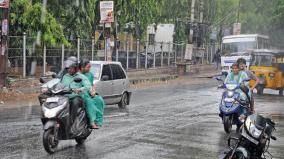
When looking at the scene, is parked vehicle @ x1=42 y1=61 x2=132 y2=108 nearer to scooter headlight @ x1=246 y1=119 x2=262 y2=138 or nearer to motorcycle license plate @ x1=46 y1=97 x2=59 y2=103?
motorcycle license plate @ x1=46 y1=97 x2=59 y2=103

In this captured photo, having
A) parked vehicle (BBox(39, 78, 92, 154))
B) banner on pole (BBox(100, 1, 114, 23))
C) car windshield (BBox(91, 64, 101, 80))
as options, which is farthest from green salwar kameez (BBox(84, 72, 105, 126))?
banner on pole (BBox(100, 1, 114, 23))

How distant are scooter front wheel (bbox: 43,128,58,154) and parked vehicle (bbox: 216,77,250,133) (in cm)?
448

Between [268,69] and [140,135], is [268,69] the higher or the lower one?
the higher one

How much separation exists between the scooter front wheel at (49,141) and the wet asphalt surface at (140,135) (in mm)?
106

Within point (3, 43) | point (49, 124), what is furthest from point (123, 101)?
point (49, 124)

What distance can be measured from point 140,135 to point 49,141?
2714 mm

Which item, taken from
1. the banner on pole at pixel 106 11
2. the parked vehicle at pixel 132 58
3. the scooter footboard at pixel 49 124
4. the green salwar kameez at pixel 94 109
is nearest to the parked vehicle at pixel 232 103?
the green salwar kameez at pixel 94 109

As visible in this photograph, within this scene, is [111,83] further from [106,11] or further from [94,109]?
[106,11]

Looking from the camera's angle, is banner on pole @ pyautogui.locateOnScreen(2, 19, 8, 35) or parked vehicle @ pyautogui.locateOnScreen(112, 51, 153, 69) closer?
banner on pole @ pyautogui.locateOnScreen(2, 19, 8, 35)

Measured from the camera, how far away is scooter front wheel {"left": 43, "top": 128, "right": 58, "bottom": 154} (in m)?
9.00

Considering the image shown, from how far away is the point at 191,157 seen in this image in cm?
909

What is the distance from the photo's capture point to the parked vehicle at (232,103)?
39.5ft

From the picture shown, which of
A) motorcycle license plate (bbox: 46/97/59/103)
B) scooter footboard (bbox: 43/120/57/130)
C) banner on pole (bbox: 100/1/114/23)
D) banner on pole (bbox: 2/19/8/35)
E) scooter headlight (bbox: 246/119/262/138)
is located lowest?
scooter footboard (bbox: 43/120/57/130)

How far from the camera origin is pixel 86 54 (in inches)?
1173
